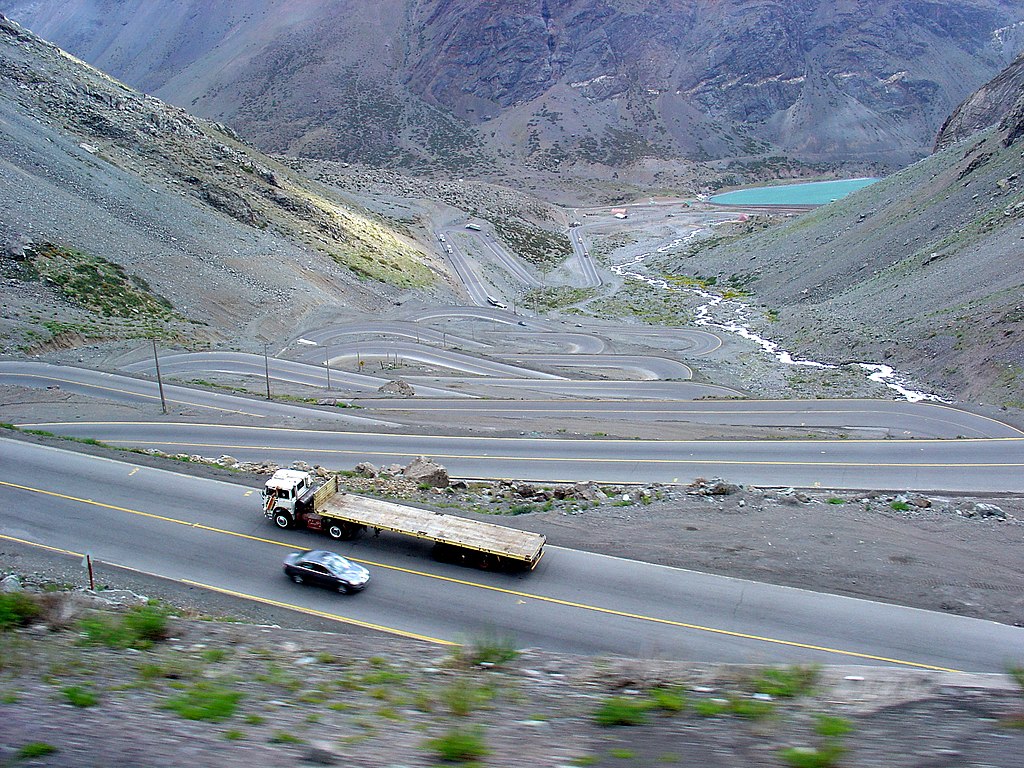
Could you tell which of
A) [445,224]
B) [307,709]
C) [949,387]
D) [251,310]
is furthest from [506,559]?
[445,224]

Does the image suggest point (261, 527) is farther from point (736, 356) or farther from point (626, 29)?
point (626, 29)

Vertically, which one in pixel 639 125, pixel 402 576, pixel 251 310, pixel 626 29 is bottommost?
pixel 402 576

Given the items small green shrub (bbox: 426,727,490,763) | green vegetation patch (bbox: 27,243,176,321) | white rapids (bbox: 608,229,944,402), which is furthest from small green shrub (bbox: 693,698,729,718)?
green vegetation patch (bbox: 27,243,176,321)

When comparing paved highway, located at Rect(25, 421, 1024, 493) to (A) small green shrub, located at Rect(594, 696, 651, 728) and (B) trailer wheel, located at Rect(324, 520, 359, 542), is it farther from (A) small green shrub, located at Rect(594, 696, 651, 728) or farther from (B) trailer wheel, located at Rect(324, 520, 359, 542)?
(A) small green shrub, located at Rect(594, 696, 651, 728)

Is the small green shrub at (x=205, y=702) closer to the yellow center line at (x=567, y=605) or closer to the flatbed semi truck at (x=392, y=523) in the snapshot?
the yellow center line at (x=567, y=605)

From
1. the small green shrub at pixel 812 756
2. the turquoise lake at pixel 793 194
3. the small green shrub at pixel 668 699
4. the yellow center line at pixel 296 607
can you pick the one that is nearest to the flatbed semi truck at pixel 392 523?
the yellow center line at pixel 296 607

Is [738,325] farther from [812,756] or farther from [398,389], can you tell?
[812,756]

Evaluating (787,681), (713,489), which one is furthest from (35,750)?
(713,489)
